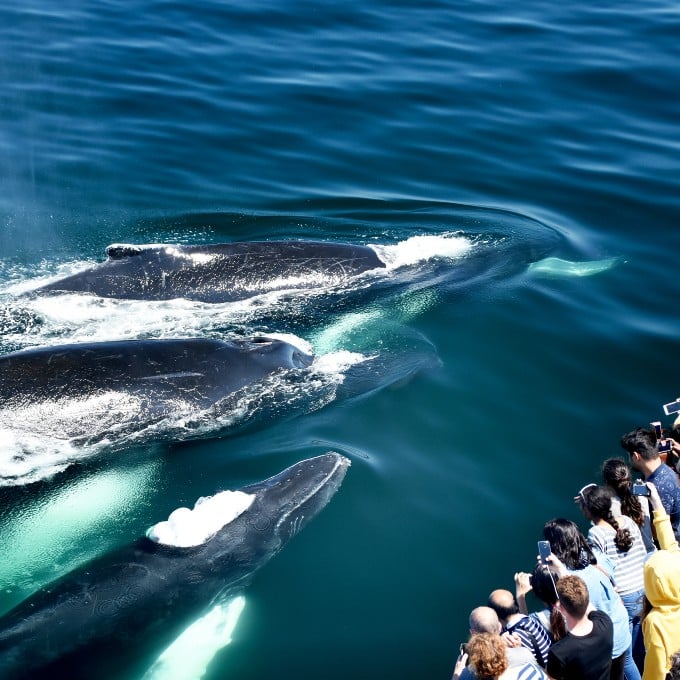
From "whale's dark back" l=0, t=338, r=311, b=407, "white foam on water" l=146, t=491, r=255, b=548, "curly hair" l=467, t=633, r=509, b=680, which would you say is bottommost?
"white foam on water" l=146, t=491, r=255, b=548

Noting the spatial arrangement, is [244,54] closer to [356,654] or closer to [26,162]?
[26,162]

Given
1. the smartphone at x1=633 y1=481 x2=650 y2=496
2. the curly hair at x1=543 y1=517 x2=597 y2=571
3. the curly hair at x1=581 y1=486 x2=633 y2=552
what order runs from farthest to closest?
the smartphone at x1=633 y1=481 x2=650 y2=496, the curly hair at x1=581 y1=486 x2=633 y2=552, the curly hair at x1=543 y1=517 x2=597 y2=571

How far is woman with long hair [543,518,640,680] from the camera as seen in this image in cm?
880

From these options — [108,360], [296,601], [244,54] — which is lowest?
[296,601]

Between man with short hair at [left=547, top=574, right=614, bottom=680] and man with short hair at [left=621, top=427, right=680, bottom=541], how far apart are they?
2604 millimetres

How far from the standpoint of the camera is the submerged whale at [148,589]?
34.2 feet

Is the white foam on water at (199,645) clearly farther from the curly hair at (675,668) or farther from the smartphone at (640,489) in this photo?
the curly hair at (675,668)

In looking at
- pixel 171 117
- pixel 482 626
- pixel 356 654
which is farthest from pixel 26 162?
pixel 482 626

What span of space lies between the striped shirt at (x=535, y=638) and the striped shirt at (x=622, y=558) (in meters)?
1.34

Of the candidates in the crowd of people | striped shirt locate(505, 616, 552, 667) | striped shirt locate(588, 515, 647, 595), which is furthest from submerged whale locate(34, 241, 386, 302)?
striped shirt locate(505, 616, 552, 667)

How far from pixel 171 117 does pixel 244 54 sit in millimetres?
6614

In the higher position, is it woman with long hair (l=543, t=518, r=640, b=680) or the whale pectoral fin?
woman with long hair (l=543, t=518, r=640, b=680)

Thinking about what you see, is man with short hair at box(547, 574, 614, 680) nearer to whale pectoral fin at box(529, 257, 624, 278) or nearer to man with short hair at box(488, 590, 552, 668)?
man with short hair at box(488, 590, 552, 668)

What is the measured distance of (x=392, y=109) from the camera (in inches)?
1196
